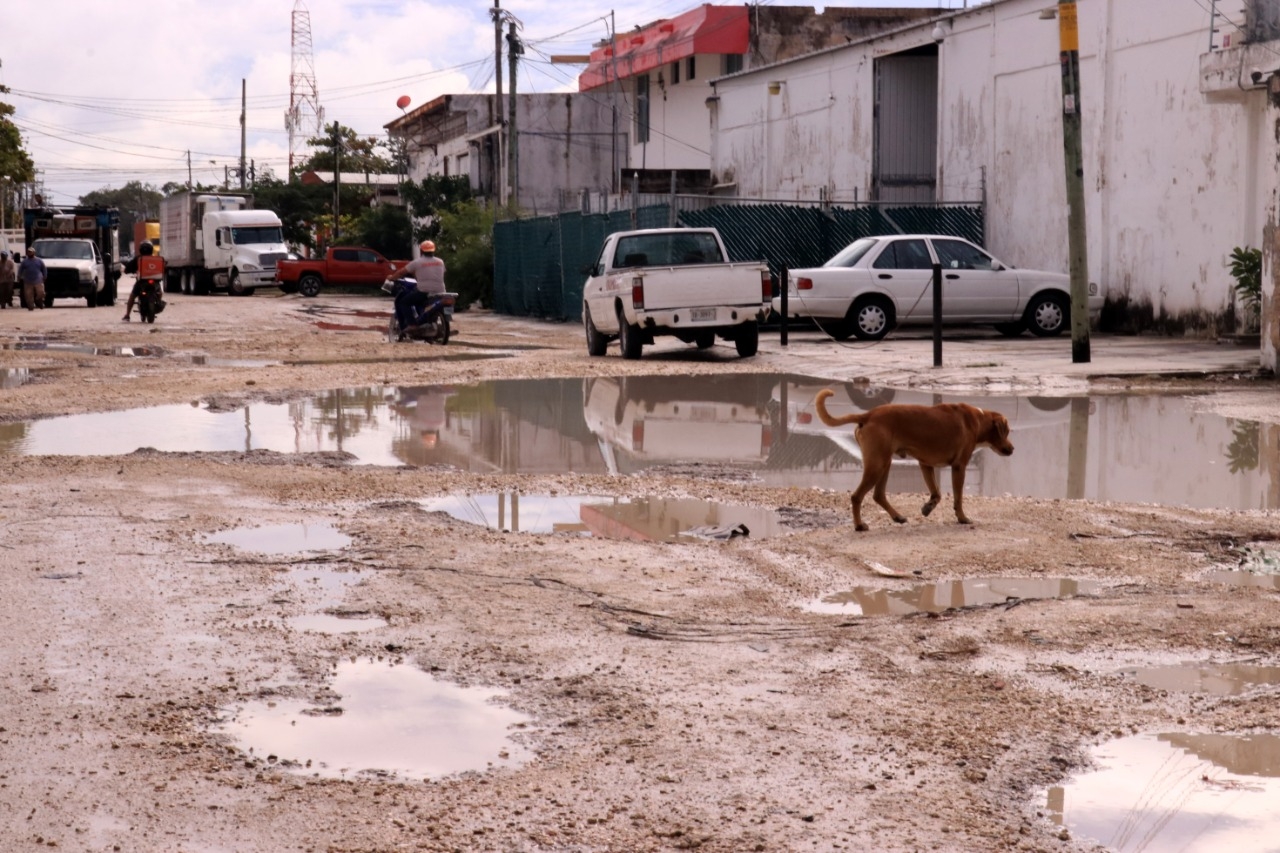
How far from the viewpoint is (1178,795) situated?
163 inches

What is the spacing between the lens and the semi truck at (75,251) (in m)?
42.5

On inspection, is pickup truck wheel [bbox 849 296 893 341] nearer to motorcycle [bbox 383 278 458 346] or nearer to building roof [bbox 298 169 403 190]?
motorcycle [bbox 383 278 458 346]

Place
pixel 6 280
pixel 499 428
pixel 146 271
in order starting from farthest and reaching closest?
pixel 6 280 < pixel 146 271 < pixel 499 428

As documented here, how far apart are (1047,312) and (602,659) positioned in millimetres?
20303

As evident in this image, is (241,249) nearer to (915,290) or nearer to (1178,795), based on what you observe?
(915,290)

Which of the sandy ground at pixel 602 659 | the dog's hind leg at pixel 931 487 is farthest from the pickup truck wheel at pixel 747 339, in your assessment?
the dog's hind leg at pixel 931 487

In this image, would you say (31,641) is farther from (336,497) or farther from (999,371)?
(999,371)

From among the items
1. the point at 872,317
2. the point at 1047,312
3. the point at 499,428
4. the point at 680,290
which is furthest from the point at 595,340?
the point at 499,428

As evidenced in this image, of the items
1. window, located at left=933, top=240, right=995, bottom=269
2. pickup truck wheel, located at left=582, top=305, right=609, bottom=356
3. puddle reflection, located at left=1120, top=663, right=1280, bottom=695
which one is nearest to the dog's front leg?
puddle reflection, located at left=1120, top=663, right=1280, bottom=695

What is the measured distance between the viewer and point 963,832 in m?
3.84

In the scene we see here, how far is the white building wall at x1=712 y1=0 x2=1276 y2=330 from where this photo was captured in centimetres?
2284

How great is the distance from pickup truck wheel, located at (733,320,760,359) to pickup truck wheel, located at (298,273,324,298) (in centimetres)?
3352

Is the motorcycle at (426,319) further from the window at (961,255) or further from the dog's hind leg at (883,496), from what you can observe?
the dog's hind leg at (883,496)

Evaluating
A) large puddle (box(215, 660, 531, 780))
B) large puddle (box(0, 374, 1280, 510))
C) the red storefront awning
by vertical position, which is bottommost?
large puddle (box(215, 660, 531, 780))
